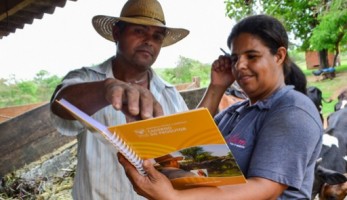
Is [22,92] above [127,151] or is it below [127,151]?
below

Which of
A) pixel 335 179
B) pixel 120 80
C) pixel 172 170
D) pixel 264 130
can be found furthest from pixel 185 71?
pixel 172 170

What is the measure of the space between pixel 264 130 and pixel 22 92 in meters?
14.7

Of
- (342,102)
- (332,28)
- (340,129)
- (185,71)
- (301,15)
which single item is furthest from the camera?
(185,71)

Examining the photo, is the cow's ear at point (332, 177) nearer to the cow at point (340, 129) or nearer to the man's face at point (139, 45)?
the cow at point (340, 129)

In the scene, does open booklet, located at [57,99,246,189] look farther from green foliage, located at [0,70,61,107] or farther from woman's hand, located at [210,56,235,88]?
green foliage, located at [0,70,61,107]

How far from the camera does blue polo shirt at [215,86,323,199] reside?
1.24 m

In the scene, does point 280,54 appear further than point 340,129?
No

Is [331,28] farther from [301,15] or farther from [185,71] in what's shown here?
[185,71]

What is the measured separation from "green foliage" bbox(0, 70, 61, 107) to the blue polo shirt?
12954mm

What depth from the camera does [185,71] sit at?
18.5 meters

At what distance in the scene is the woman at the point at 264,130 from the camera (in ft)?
3.80

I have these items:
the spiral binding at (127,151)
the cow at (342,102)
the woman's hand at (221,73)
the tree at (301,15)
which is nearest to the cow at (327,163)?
the woman's hand at (221,73)

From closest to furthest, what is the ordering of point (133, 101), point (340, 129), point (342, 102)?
1. point (133, 101)
2. point (340, 129)
3. point (342, 102)

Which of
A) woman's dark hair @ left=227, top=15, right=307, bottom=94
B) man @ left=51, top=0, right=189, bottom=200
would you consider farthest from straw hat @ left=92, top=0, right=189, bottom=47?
woman's dark hair @ left=227, top=15, right=307, bottom=94
